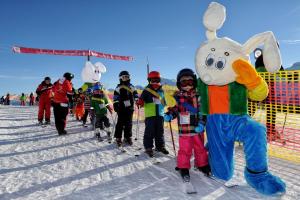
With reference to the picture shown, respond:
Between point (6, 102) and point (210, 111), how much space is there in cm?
3238

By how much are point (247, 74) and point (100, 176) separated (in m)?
2.73

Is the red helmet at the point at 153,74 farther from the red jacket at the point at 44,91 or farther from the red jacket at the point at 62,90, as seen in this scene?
the red jacket at the point at 44,91

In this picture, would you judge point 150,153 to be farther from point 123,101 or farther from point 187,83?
point 187,83

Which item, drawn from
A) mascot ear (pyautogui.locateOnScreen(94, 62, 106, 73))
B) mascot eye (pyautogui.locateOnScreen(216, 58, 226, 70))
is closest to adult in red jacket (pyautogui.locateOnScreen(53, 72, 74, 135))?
mascot ear (pyautogui.locateOnScreen(94, 62, 106, 73))

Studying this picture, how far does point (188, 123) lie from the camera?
4414mm

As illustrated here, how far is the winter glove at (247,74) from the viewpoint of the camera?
380 centimetres

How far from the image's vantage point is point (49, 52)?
45.9 ft

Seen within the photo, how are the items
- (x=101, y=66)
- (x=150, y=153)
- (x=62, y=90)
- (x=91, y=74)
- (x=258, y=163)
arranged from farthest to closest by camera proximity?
(x=101, y=66)
(x=91, y=74)
(x=62, y=90)
(x=150, y=153)
(x=258, y=163)

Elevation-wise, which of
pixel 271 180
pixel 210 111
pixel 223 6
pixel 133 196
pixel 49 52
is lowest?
pixel 133 196

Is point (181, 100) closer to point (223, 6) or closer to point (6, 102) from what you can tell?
point (223, 6)

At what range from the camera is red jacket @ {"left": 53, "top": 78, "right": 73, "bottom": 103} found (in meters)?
8.58

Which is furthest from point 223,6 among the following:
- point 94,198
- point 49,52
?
point 49,52

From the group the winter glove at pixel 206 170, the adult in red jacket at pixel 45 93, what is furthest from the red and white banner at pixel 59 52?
the winter glove at pixel 206 170

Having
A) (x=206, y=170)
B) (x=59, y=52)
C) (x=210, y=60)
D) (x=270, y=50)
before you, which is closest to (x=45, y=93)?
(x=59, y=52)
